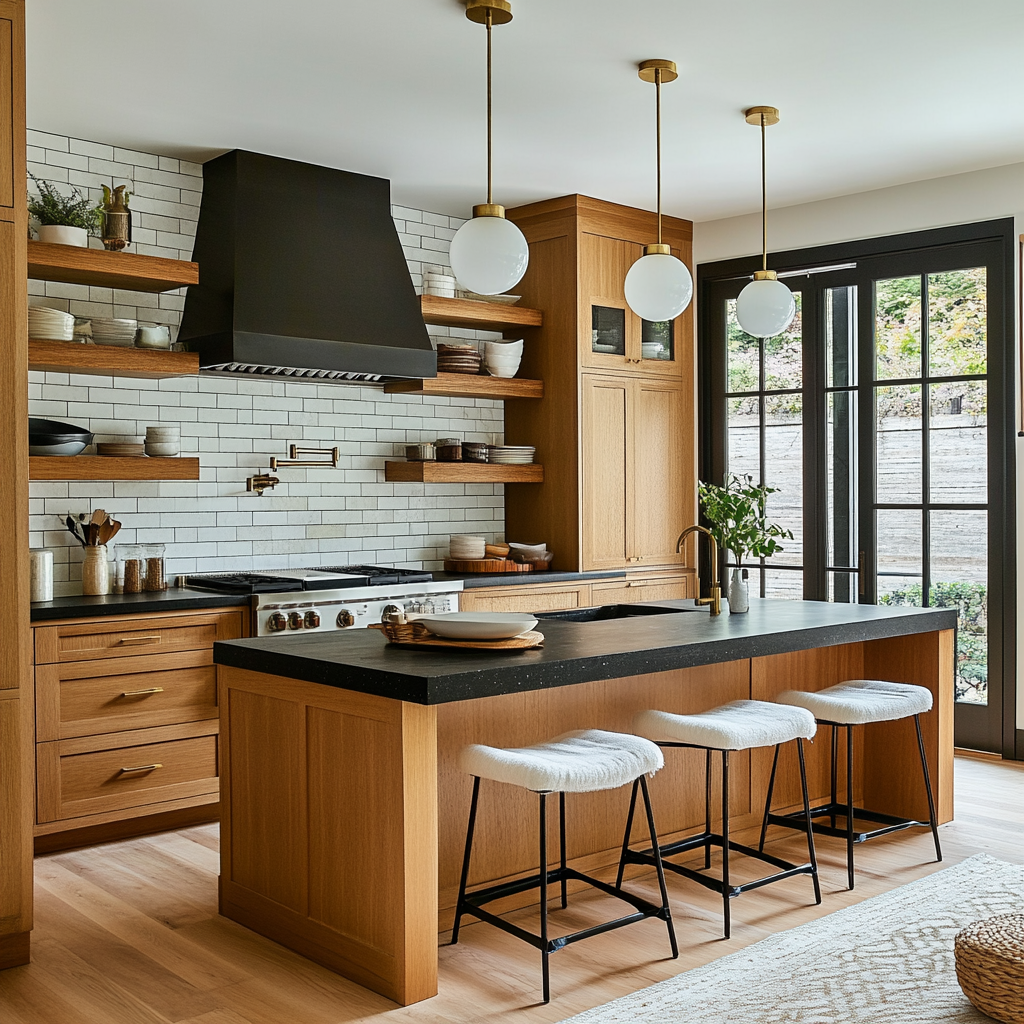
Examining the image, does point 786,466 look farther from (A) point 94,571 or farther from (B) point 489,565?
(A) point 94,571

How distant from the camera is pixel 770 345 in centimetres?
659

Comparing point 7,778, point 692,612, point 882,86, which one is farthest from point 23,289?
point 882,86

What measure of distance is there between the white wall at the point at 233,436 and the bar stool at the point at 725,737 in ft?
8.75

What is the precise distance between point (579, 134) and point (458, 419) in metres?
1.97

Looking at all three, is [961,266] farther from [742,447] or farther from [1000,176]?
[742,447]

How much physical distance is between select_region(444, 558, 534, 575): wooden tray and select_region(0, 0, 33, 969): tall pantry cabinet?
120 inches

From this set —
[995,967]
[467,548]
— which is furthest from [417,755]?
[467,548]

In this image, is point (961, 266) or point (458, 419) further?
point (458, 419)

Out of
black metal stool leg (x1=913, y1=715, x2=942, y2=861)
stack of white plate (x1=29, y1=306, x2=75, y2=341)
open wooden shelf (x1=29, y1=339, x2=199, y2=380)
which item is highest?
stack of white plate (x1=29, y1=306, x2=75, y2=341)

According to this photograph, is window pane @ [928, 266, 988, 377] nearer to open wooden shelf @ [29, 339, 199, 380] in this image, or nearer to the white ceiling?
the white ceiling

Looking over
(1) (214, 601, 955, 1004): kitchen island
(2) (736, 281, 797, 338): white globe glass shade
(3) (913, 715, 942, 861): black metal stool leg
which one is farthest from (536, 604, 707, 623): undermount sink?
(2) (736, 281, 797, 338): white globe glass shade

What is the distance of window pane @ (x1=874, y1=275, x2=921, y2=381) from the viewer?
234 inches

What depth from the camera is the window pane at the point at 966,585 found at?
18.8 feet

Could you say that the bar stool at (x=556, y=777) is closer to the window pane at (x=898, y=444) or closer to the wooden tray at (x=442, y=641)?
the wooden tray at (x=442, y=641)
